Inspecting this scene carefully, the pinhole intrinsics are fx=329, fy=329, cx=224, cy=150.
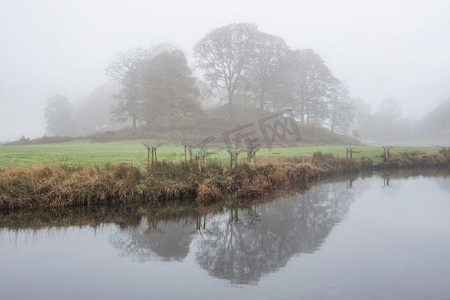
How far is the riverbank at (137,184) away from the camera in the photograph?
1152cm

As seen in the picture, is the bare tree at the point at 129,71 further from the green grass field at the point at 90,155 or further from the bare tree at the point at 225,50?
the green grass field at the point at 90,155

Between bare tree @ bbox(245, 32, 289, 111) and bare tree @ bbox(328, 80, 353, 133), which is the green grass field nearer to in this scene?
bare tree @ bbox(245, 32, 289, 111)

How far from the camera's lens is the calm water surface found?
5.95 metres

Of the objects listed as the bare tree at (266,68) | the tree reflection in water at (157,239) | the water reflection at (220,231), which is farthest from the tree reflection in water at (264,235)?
the bare tree at (266,68)

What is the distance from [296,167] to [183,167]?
6.62 m

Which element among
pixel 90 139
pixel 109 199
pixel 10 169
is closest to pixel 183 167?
pixel 109 199

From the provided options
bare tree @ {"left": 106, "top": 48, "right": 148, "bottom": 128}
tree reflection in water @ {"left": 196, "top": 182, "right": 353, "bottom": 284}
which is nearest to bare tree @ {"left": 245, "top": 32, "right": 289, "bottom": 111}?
bare tree @ {"left": 106, "top": 48, "right": 148, "bottom": 128}

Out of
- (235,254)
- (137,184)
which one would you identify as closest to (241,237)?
(235,254)

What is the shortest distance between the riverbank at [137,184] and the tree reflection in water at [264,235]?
1817 millimetres

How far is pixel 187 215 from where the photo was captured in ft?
36.6

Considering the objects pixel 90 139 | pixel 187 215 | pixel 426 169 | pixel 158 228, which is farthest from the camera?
pixel 90 139

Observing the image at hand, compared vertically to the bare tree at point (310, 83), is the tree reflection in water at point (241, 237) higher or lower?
lower

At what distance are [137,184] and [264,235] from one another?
19.4ft

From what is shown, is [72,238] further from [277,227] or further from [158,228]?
[277,227]
